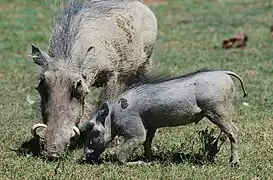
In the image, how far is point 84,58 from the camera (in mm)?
6465

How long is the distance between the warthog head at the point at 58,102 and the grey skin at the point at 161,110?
0.19 m

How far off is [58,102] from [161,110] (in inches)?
33.2

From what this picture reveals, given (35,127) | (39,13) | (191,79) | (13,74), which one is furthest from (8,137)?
(39,13)

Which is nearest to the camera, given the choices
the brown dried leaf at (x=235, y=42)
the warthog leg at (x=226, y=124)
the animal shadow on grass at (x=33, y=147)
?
the warthog leg at (x=226, y=124)

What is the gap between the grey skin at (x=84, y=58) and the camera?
19.4 ft

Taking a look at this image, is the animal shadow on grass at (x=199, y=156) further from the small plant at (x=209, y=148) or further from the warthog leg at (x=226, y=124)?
the warthog leg at (x=226, y=124)

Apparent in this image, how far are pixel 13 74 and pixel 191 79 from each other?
545 cm

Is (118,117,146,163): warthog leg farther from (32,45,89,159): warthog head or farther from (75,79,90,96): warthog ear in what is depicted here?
(75,79,90,96): warthog ear

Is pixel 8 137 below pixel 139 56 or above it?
below

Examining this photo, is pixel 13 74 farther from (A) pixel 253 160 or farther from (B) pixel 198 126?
(A) pixel 253 160

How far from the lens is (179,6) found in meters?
17.8

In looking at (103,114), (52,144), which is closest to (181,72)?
(103,114)

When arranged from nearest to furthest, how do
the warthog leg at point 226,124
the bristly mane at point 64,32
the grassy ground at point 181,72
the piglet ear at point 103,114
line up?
1. the grassy ground at point 181,72
2. the warthog leg at point 226,124
3. the piglet ear at point 103,114
4. the bristly mane at point 64,32

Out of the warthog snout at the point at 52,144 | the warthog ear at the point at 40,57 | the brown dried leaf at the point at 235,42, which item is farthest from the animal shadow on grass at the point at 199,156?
the brown dried leaf at the point at 235,42
